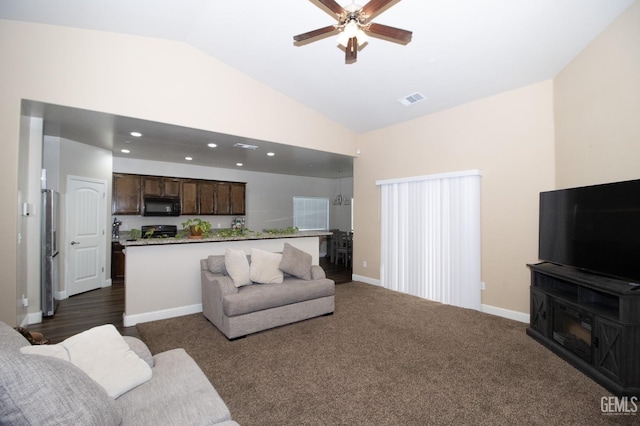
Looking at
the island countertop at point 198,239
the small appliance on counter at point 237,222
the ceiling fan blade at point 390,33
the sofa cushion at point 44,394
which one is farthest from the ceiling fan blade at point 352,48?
the small appliance on counter at point 237,222

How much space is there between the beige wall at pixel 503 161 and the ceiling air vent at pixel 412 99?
1.61 ft

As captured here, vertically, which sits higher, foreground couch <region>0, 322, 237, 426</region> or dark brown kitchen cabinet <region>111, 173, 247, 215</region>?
dark brown kitchen cabinet <region>111, 173, 247, 215</region>

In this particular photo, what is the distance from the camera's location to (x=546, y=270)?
3.04 metres

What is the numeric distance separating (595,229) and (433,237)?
7.06 ft

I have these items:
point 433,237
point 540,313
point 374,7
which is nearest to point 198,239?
point 374,7

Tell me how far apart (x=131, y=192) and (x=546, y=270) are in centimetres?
725

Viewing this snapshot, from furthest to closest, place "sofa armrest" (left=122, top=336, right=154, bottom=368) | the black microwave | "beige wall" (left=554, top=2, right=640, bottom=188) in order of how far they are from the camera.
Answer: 1. the black microwave
2. "beige wall" (left=554, top=2, right=640, bottom=188)
3. "sofa armrest" (left=122, top=336, right=154, bottom=368)

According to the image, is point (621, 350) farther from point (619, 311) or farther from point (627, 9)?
point (627, 9)

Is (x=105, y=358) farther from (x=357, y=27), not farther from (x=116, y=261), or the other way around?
(x=116, y=261)

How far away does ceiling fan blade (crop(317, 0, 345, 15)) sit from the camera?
2150mm

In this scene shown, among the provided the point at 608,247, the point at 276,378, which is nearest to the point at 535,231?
the point at 608,247

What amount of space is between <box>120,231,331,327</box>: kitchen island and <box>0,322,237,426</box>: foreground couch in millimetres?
2263

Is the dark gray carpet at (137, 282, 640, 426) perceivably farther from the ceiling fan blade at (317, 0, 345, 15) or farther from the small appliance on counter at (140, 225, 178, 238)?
the small appliance on counter at (140, 225, 178, 238)

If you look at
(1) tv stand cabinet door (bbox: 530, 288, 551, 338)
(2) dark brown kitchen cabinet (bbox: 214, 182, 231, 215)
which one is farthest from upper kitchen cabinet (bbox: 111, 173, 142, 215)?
(1) tv stand cabinet door (bbox: 530, 288, 551, 338)
